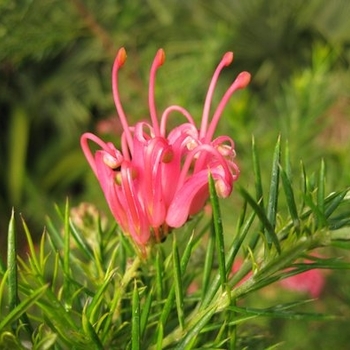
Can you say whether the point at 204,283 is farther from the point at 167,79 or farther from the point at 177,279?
the point at 167,79

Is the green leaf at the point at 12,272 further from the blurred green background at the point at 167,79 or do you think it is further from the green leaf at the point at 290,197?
the blurred green background at the point at 167,79

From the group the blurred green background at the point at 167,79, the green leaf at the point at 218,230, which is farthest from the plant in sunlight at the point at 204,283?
the blurred green background at the point at 167,79

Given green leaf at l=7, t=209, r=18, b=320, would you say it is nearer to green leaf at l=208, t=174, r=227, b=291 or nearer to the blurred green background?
green leaf at l=208, t=174, r=227, b=291

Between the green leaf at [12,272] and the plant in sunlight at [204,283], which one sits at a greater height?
the green leaf at [12,272]

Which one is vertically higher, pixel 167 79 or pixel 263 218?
pixel 263 218

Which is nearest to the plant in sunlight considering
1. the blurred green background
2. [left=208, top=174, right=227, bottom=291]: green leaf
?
[left=208, top=174, right=227, bottom=291]: green leaf

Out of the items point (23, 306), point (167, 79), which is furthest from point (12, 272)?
point (167, 79)

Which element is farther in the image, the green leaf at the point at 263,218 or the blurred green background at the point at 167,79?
the blurred green background at the point at 167,79
